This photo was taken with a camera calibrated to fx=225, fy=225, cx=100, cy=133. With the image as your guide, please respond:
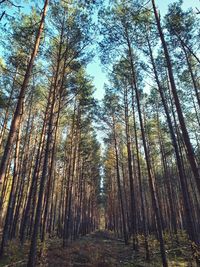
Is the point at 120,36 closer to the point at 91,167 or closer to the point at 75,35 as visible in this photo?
the point at 75,35

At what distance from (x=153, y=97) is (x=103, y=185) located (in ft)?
101

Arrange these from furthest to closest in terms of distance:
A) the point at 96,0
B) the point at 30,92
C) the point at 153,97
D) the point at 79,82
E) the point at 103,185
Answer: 1. the point at 103,185
2. the point at 153,97
3. the point at 30,92
4. the point at 79,82
5. the point at 96,0

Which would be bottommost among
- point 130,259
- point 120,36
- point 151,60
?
point 130,259

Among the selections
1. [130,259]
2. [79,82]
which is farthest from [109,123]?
[130,259]

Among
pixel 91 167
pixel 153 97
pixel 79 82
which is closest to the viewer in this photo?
pixel 79 82

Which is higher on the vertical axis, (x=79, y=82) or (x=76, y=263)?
(x=79, y=82)

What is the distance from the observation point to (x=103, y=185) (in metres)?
45.9

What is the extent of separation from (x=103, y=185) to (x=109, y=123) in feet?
98.8

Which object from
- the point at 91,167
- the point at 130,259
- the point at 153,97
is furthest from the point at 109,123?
the point at 91,167

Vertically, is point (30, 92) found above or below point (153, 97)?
below

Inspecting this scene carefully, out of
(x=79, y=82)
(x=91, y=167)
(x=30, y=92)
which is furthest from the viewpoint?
(x=91, y=167)

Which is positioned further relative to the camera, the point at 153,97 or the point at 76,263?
the point at 153,97

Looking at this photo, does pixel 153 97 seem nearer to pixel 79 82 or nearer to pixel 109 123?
pixel 109 123

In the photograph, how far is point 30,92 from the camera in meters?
14.6
